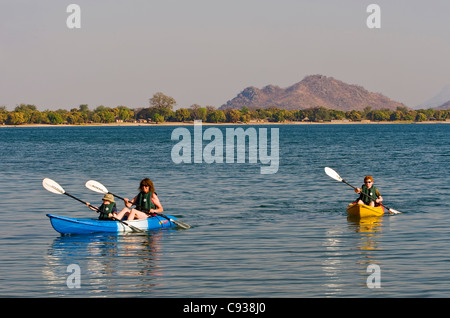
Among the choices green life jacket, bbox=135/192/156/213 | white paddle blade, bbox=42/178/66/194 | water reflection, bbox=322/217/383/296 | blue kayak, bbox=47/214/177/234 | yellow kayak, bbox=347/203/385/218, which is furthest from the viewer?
yellow kayak, bbox=347/203/385/218

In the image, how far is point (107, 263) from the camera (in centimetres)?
1639

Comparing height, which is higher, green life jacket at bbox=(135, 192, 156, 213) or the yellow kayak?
green life jacket at bbox=(135, 192, 156, 213)

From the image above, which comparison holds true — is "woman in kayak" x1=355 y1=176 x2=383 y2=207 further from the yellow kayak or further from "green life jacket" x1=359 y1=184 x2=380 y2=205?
the yellow kayak

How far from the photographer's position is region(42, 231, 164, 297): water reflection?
45.8ft

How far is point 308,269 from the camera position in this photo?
1537cm

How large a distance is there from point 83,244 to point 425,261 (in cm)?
898

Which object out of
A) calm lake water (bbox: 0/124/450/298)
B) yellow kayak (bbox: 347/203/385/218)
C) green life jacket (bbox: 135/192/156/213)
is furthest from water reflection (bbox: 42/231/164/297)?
yellow kayak (bbox: 347/203/385/218)

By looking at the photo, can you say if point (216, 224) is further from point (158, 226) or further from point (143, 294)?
point (143, 294)

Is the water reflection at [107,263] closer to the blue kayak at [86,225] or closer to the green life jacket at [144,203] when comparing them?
the blue kayak at [86,225]

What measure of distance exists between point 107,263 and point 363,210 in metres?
10.2

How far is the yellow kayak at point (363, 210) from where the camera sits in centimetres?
2338

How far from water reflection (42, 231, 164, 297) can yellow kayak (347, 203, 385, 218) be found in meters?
6.77

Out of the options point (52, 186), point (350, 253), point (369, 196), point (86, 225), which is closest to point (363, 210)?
point (369, 196)

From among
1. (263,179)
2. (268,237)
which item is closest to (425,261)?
(268,237)
